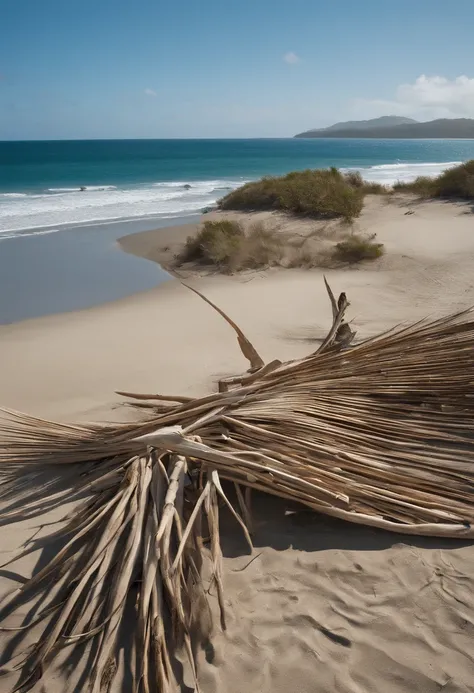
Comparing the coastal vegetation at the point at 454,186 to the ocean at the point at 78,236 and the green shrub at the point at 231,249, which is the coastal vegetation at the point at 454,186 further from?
the green shrub at the point at 231,249

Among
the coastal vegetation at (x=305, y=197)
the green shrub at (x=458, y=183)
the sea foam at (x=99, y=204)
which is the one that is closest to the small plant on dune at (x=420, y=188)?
the green shrub at (x=458, y=183)

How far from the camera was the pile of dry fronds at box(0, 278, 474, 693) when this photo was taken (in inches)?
77.3

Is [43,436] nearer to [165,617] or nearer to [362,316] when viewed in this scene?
[165,617]

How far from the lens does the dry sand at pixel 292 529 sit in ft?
6.29

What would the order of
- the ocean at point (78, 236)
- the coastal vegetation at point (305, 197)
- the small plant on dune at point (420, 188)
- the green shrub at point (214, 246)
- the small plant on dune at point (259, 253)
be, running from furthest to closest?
the small plant on dune at point (420, 188), the coastal vegetation at point (305, 197), the green shrub at point (214, 246), the small plant on dune at point (259, 253), the ocean at point (78, 236)

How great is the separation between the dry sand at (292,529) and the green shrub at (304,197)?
308 cm

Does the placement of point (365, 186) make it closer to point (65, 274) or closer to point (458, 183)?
point (458, 183)

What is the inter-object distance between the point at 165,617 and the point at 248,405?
3.79ft

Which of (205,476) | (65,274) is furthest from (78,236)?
(205,476)

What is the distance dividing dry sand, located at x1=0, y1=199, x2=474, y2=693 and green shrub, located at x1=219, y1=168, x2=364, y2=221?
308 centimetres

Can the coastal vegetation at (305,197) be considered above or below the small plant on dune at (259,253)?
above

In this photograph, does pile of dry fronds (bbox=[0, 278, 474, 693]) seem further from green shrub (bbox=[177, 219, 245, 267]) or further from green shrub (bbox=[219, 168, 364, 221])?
green shrub (bbox=[219, 168, 364, 221])

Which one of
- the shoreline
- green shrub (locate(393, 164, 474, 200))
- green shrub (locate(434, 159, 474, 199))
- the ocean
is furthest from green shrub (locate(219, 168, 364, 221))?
the shoreline

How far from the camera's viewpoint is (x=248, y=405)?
2939 millimetres
